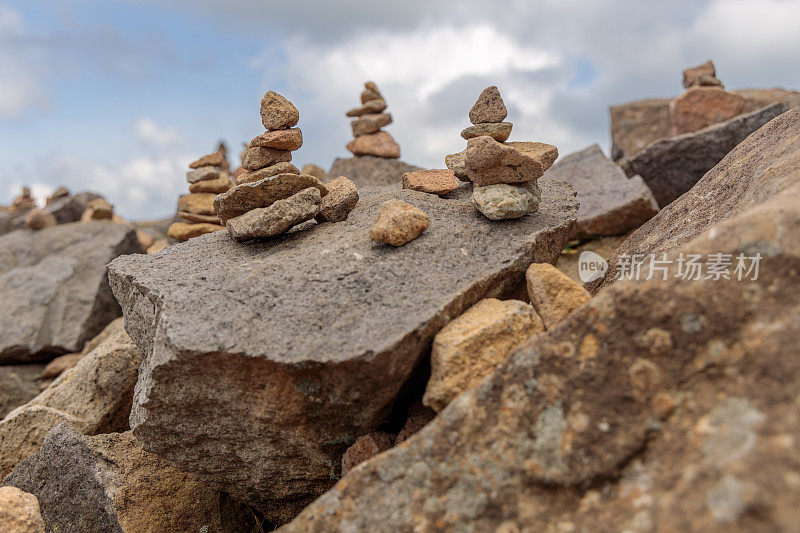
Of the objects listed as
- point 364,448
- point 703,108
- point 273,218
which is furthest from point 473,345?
point 703,108

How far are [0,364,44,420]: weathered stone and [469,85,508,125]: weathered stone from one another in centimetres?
717

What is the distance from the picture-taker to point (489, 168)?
15.6 ft

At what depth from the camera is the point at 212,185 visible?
836 centimetres

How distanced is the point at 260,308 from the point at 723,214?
11.2 feet

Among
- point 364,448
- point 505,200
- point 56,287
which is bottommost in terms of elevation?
point 364,448

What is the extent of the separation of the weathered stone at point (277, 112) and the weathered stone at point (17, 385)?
5.64m

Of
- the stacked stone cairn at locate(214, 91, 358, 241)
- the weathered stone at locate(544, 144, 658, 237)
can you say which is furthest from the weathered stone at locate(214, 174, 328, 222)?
the weathered stone at locate(544, 144, 658, 237)

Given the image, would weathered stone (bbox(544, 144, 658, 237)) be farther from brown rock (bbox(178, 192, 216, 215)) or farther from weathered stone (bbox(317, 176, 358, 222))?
brown rock (bbox(178, 192, 216, 215))

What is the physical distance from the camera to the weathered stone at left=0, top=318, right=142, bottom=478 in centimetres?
556

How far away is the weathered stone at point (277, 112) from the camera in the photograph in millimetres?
5410

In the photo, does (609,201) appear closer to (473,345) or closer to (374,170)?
(374,170)

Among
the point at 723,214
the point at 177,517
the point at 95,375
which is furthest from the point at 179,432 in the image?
the point at 723,214

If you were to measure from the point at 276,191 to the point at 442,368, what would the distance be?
233 centimetres

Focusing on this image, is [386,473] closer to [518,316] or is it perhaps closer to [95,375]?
[518,316]
